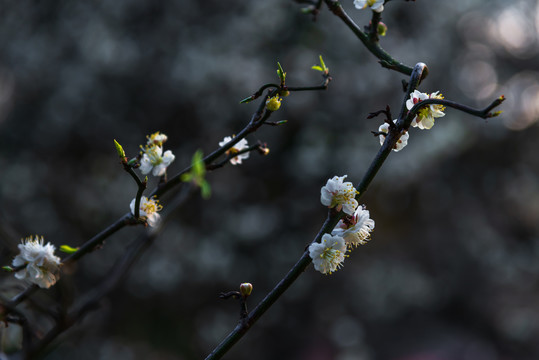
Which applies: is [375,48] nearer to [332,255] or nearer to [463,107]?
[463,107]

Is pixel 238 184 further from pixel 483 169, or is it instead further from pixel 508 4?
pixel 508 4

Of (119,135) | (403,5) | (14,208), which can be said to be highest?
(403,5)

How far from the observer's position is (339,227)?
73 centimetres

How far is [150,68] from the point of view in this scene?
304cm

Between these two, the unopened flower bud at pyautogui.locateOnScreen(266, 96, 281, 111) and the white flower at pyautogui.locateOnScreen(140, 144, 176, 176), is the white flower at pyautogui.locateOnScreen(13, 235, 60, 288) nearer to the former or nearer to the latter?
the white flower at pyautogui.locateOnScreen(140, 144, 176, 176)

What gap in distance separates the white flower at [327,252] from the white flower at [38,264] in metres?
0.44

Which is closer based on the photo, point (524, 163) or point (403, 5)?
point (403, 5)

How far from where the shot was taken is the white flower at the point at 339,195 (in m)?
0.67

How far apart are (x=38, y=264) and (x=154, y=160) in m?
0.26

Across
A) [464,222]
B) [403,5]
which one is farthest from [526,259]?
[403,5]

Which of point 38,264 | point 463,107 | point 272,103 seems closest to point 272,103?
point 272,103

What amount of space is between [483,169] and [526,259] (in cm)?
87

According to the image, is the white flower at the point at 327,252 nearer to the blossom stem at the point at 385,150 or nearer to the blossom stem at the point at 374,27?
the blossom stem at the point at 385,150

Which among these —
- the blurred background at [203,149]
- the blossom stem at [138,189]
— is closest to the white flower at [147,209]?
the blossom stem at [138,189]
